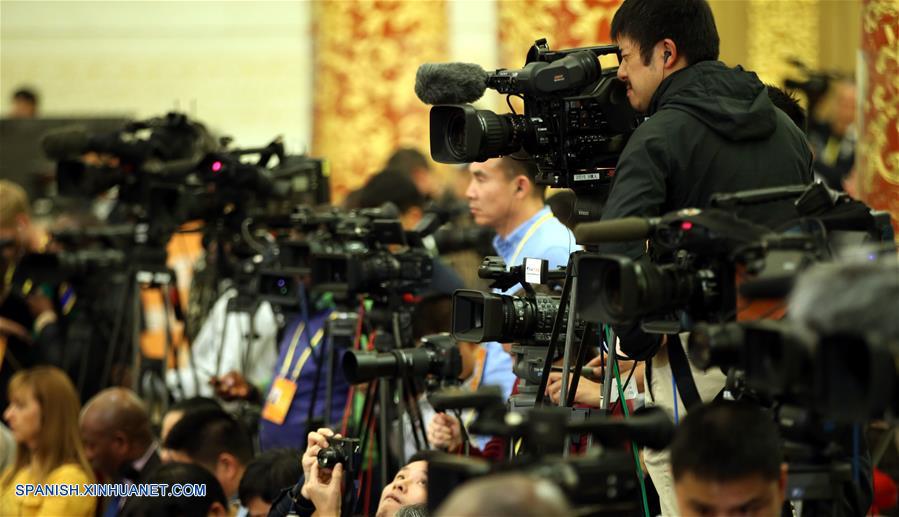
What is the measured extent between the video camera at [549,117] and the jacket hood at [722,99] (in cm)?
20

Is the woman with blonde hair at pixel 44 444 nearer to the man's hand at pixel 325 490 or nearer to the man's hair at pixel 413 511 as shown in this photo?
the man's hand at pixel 325 490

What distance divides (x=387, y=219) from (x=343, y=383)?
782 mm

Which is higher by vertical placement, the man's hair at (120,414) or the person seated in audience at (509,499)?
the person seated in audience at (509,499)

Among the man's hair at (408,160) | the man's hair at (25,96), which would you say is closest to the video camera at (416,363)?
the man's hair at (408,160)

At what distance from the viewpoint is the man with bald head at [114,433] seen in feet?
16.6

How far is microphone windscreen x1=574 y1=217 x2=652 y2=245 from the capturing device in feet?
8.46

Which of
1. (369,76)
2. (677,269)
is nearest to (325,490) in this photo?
(677,269)

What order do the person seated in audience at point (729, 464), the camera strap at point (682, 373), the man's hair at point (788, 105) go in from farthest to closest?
the man's hair at point (788, 105), the camera strap at point (682, 373), the person seated in audience at point (729, 464)

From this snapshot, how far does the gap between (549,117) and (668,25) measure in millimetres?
386

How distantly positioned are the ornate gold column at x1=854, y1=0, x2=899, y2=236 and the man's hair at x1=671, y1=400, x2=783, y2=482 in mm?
2256

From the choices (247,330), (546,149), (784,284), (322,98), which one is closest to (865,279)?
(784,284)

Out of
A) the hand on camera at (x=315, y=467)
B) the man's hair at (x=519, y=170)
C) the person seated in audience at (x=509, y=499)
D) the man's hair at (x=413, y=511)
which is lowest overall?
the man's hair at (x=413, y=511)

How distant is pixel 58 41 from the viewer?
43.7ft

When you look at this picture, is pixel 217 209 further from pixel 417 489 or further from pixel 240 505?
pixel 417 489
